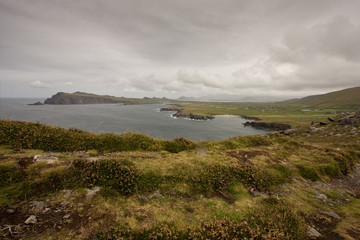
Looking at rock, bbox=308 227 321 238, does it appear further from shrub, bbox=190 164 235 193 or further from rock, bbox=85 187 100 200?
rock, bbox=85 187 100 200

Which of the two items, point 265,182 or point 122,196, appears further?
point 265,182

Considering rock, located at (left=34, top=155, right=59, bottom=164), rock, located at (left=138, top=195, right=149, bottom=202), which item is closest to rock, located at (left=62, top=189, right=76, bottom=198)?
rock, located at (left=34, top=155, right=59, bottom=164)

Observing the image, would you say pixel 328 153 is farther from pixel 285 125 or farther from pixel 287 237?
pixel 285 125

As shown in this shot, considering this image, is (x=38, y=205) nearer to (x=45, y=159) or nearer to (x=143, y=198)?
(x=45, y=159)

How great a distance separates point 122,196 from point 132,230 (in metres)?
2.38

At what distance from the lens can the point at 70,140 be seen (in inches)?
540

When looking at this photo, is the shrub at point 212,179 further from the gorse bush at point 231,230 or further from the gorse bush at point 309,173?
the gorse bush at point 309,173

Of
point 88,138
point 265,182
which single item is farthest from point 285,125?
point 88,138

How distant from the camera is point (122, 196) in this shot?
26.0 feet

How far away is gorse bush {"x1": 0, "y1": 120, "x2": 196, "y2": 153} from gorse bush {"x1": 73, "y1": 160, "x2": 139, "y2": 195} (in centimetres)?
495

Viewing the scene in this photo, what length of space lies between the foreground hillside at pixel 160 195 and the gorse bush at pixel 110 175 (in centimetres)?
5

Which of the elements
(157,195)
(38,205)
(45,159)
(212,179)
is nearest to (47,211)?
(38,205)

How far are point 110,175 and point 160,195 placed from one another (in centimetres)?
307

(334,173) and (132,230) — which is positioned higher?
(132,230)
